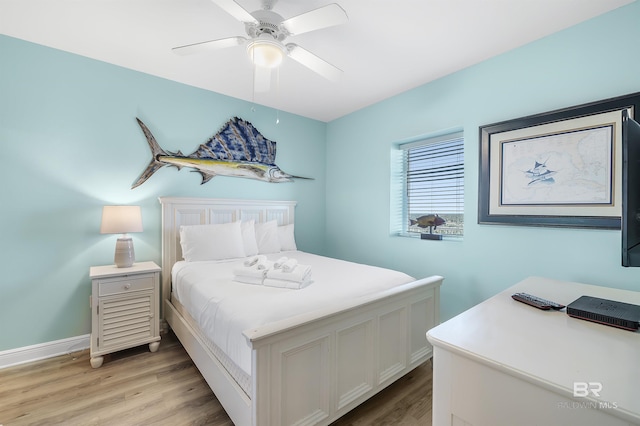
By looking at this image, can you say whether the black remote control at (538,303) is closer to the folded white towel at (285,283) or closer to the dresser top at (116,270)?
the folded white towel at (285,283)

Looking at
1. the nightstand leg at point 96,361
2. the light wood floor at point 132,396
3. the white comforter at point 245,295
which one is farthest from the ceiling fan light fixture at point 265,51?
the nightstand leg at point 96,361

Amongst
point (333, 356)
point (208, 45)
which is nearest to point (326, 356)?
point (333, 356)

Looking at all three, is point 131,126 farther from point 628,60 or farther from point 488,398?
point 628,60

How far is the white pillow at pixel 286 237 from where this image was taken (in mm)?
3373

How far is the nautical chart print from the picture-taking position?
1815 mm

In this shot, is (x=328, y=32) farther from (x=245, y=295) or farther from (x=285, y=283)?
(x=245, y=295)

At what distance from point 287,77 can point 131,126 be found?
5.29ft

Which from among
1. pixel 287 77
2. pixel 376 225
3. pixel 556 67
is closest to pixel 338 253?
pixel 376 225

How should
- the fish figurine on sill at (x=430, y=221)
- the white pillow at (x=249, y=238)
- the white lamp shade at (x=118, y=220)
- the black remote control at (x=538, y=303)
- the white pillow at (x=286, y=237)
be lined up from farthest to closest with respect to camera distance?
the white pillow at (x=286, y=237) → the white pillow at (x=249, y=238) → the fish figurine on sill at (x=430, y=221) → the white lamp shade at (x=118, y=220) → the black remote control at (x=538, y=303)

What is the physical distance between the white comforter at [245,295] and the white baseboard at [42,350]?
2.99 ft

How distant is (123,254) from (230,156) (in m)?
1.51

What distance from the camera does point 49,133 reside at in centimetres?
229

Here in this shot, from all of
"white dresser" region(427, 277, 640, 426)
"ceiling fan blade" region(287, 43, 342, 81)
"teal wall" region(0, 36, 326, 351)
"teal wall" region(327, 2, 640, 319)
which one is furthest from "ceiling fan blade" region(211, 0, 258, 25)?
"teal wall" region(327, 2, 640, 319)

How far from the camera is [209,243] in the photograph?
2670mm
